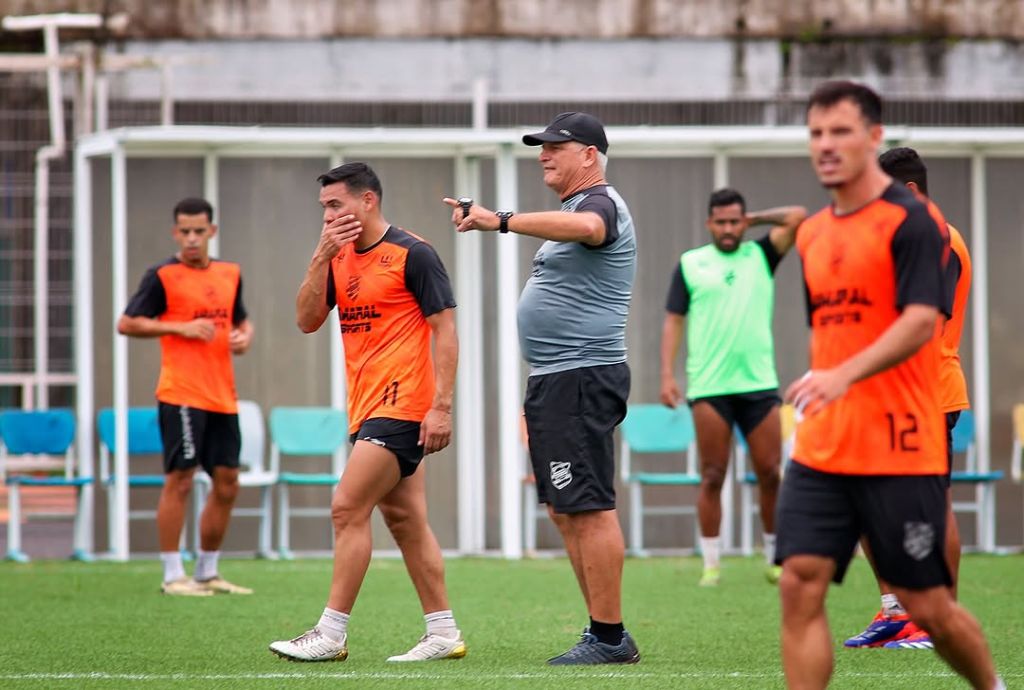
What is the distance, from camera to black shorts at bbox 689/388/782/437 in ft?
34.4

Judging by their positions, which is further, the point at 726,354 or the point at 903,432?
the point at 726,354

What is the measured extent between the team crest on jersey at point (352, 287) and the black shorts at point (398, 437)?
52 cm

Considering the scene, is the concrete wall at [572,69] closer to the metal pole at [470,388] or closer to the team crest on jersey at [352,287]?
the metal pole at [470,388]

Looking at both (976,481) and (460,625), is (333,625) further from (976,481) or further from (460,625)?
(976,481)

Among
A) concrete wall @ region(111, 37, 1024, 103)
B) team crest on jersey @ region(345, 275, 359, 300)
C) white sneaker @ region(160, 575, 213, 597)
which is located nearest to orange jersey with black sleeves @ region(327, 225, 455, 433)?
team crest on jersey @ region(345, 275, 359, 300)

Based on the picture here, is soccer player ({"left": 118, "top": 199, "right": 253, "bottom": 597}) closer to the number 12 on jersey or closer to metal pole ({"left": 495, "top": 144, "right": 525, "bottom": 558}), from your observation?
metal pole ({"left": 495, "top": 144, "right": 525, "bottom": 558})

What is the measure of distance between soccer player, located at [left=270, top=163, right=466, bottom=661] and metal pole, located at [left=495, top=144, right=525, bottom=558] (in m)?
6.21

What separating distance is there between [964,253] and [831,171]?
2262 mm

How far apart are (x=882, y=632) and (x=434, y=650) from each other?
6.56ft

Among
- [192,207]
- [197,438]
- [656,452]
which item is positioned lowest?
[656,452]

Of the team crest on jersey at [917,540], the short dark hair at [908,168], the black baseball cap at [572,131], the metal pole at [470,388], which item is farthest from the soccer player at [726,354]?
the team crest on jersey at [917,540]

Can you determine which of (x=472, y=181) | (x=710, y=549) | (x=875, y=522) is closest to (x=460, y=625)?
(x=710, y=549)

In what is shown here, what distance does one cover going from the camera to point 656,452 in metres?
14.3

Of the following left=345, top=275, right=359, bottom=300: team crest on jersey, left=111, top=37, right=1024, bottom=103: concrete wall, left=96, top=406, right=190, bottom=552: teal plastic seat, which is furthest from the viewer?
left=111, top=37, right=1024, bottom=103: concrete wall
